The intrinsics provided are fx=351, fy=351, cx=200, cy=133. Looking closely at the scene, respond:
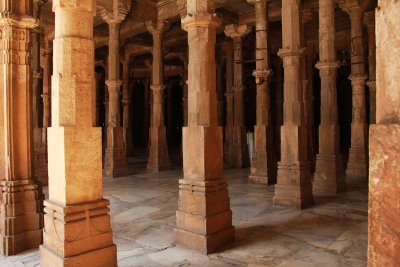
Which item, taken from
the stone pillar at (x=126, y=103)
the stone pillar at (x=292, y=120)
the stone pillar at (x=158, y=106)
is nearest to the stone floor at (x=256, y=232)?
the stone pillar at (x=292, y=120)

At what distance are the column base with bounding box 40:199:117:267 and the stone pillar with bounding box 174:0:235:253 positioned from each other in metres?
1.44

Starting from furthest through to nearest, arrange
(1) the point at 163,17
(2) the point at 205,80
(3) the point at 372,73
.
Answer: (1) the point at 163,17 < (3) the point at 372,73 < (2) the point at 205,80

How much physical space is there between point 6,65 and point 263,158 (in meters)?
7.58

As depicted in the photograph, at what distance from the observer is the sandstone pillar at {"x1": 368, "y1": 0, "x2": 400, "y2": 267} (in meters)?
1.84

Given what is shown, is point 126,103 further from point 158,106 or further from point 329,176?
point 329,176

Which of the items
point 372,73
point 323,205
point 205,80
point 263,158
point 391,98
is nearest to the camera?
point 391,98

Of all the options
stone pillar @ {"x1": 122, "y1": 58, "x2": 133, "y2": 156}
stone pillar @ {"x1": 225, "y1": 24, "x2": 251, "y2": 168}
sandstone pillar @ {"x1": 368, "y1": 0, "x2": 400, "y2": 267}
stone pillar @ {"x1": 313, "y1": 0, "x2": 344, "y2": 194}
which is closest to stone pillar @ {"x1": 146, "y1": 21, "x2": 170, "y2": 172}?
stone pillar @ {"x1": 225, "y1": 24, "x2": 251, "y2": 168}

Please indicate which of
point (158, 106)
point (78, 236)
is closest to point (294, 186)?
point (78, 236)

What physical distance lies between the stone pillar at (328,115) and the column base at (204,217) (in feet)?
15.9

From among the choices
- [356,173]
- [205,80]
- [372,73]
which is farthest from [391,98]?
[372,73]

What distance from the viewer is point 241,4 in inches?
517

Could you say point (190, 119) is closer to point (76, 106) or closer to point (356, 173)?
point (76, 106)

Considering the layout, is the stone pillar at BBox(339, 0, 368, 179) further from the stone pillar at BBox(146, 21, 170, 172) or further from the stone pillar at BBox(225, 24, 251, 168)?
the stone pillar at BBox(146, 21, 170, 172)

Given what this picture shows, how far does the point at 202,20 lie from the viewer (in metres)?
5.09
